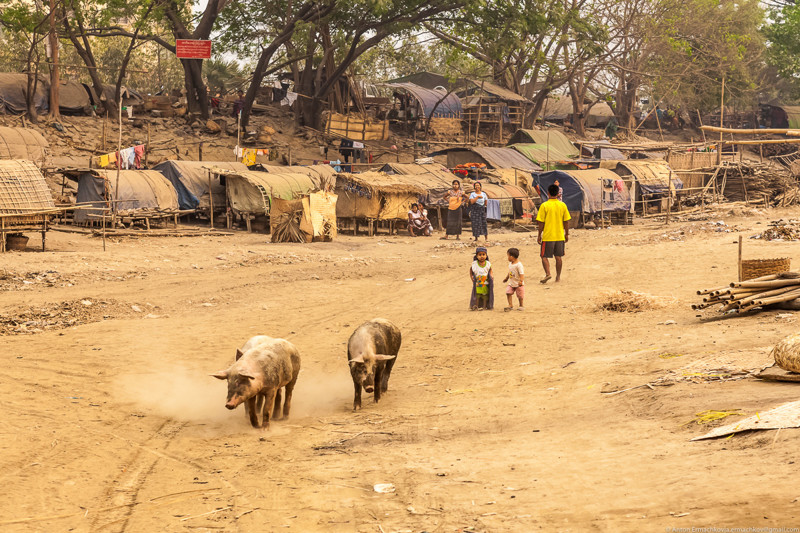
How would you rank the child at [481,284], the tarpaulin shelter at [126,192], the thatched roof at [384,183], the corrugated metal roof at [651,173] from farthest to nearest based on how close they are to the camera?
the corrugated metal roof at [651,173] → the thatched roof at [384,183] → the tarpaulin shelter at [126,192] → the child at [481,284]

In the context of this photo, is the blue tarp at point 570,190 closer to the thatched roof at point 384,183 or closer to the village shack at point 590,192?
the village shack at point 590,192

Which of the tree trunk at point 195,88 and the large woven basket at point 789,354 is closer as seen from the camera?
the large woven basket at point 789,354

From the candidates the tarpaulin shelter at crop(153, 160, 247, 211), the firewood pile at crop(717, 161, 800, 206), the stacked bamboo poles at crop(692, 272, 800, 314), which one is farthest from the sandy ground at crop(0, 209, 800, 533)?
the firewood pile at crop(717, 161, 800, 206)

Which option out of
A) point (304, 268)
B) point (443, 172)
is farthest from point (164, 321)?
point (443, 172)

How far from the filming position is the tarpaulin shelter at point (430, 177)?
1225 inches

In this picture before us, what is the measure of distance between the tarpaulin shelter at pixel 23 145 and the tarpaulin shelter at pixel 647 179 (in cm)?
2270

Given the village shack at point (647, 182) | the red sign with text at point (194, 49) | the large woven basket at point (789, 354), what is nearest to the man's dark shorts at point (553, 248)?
the large woven basket at point (789, 354)

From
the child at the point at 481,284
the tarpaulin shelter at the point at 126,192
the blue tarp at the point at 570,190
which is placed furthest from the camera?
the blue tarp at the point at 570,190

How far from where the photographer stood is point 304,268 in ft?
69.0

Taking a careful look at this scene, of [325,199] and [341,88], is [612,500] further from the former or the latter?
[341,88]

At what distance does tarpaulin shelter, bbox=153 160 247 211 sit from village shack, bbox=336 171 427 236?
4112mm

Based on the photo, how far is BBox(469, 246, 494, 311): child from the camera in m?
14.4

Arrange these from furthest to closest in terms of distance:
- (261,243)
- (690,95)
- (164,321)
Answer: (690,95) → (261,243) → (164,321)

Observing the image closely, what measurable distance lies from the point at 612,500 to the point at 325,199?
69.8ft
